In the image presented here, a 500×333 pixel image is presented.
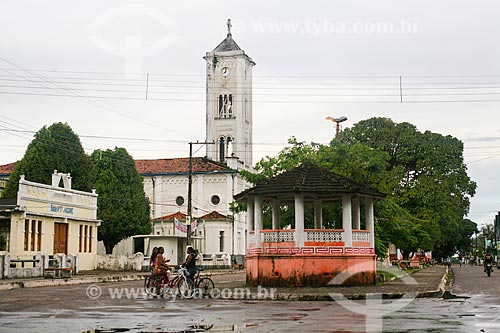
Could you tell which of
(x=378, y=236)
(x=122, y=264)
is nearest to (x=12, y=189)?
(x=122, y=264)

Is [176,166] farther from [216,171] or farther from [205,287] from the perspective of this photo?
[205,287]

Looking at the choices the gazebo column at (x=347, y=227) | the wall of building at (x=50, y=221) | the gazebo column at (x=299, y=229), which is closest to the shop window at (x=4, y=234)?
the wall of building at (x=50, y=221)

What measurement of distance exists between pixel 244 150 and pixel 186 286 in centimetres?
5283

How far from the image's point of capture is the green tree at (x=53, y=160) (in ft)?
180

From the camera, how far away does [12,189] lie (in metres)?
55.3

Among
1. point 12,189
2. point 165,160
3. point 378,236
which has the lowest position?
point 378,236

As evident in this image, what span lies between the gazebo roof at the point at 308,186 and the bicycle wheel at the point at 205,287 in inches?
171

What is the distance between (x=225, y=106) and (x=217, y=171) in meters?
9.14

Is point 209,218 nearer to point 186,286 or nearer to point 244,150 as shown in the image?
point 244,150

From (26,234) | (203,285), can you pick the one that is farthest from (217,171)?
(203,285)

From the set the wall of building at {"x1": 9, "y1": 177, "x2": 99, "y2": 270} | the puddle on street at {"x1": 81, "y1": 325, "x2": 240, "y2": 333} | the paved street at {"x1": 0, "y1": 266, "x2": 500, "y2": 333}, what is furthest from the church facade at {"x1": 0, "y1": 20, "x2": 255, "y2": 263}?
the puddle on street at {"x1": 81, "y1": 325, "x2": 240, "y2": 333}

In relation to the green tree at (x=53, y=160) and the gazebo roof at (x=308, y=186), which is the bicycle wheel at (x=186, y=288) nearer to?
the gazebo roof at (x=308, y=186)

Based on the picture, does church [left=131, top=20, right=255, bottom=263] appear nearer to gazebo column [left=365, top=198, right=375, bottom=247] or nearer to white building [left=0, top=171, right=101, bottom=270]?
white building [left=0, top=171, right=101, bottom=270]

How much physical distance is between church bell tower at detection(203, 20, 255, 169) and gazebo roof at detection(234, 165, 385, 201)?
45.4 meters
